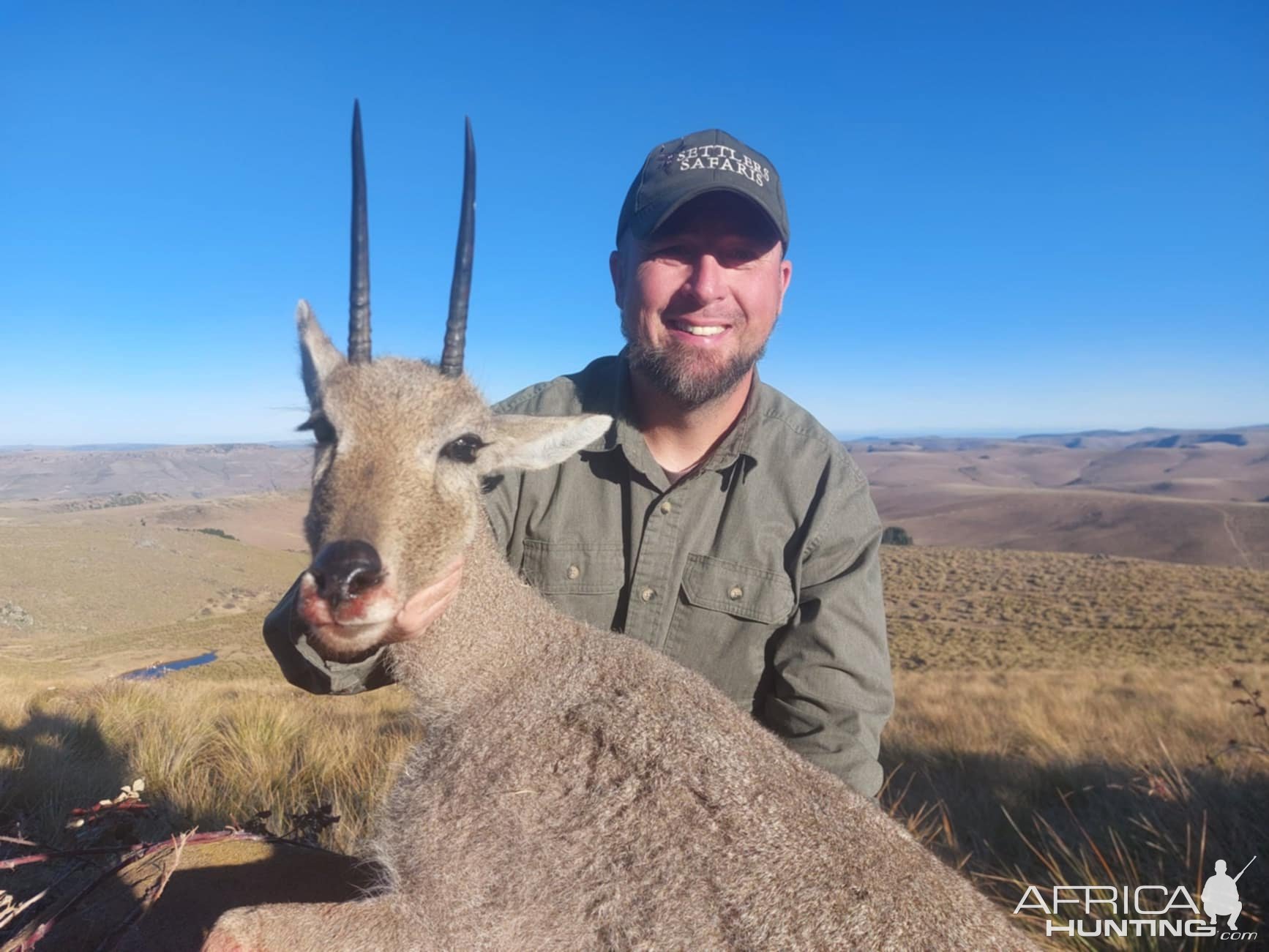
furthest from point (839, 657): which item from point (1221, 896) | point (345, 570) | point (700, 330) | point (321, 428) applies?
point (321, 428)

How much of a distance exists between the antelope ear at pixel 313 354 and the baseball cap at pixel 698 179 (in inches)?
84.1

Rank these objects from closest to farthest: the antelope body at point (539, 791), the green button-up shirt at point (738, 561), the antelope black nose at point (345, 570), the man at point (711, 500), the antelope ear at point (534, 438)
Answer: the antelope body at point (539, 791)
the antelope black nose at point (345, 570)
the antelope ear at point (534, 438)
the green button-up shirt at point (738, 561)
the man at point (711, 500)

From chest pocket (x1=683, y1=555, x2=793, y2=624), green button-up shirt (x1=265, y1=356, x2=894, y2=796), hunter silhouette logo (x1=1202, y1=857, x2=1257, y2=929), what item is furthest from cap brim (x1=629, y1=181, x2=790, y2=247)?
hunter silhouette logo (x1=1202, y1=857, x2=1257, y2=929)

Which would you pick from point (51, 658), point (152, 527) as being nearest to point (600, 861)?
point (51, 658)

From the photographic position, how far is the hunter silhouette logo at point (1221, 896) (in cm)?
420

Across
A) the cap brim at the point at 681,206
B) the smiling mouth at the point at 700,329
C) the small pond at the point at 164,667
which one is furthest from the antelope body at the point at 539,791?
the small pond at the point at 164,667

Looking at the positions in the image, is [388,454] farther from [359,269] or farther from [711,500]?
[711,500]

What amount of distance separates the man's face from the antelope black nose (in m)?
2.59

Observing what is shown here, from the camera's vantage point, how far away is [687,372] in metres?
4.50

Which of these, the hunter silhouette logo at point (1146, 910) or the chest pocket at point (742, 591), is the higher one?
the chest pocket at point (742, 591)

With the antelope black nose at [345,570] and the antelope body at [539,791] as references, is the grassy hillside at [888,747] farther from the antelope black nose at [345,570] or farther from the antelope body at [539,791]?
the antelope black nose at [345,570]

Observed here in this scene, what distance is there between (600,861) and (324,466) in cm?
196

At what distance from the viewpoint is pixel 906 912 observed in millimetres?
2111

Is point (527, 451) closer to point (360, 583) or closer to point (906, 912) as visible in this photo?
point (360, 583)
